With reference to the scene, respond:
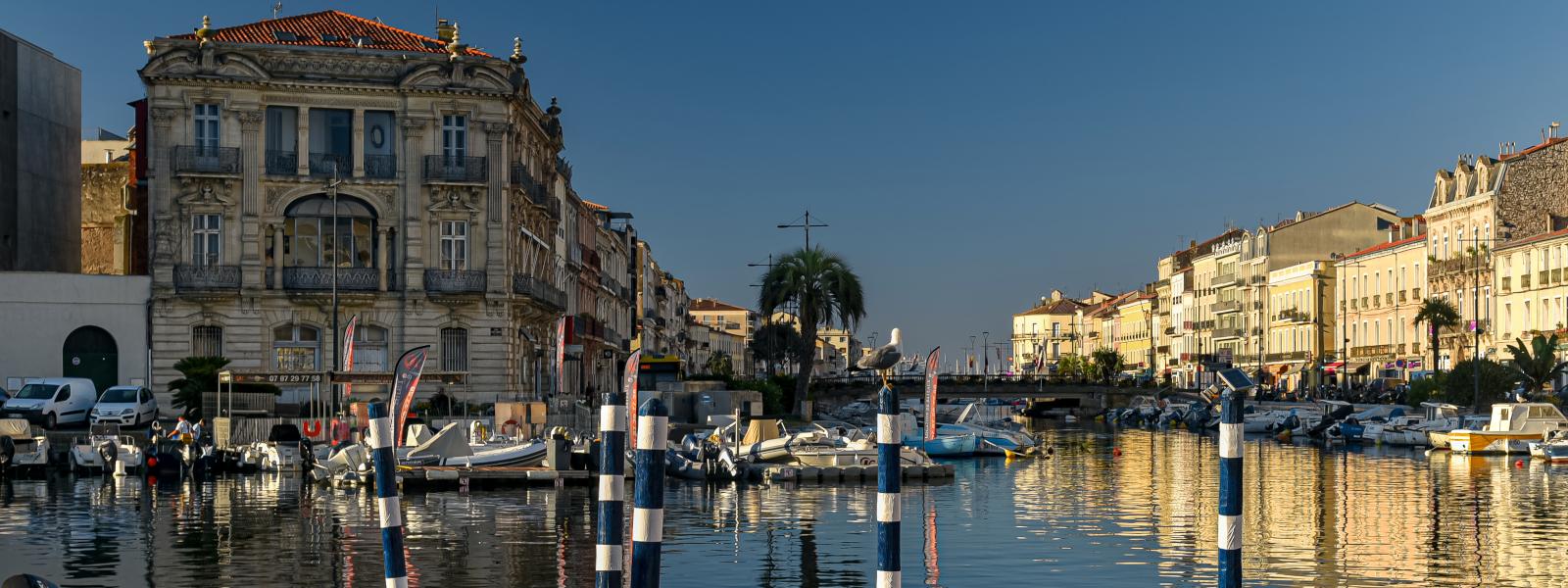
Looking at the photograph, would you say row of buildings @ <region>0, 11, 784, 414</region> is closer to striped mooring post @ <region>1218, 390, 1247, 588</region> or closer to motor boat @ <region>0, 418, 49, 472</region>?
motor boat @ <region>0, 418, 49, 472</region>

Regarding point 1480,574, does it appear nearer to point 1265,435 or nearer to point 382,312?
point 382,312

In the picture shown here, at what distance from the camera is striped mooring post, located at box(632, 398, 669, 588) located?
33.6 ft

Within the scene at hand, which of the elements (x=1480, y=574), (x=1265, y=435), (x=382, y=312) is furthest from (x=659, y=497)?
(x=1265, y=435)

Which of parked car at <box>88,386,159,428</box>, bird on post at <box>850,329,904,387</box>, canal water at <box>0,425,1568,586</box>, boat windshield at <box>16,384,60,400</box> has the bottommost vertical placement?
canal water at <box>0,425,1568,586</box>

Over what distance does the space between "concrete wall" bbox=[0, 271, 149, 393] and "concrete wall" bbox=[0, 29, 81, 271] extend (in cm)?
872

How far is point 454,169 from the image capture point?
222 feet

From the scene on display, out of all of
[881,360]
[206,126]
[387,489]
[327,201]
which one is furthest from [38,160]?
[387,489]

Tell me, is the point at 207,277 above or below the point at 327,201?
below

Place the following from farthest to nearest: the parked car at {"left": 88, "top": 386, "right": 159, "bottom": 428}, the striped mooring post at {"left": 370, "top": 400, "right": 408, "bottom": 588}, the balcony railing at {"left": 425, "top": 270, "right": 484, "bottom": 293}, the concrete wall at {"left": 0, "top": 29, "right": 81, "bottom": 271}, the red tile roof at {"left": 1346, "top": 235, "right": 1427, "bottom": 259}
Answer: the red tile roof at {"left": 1346, "top": 235, "right": 1427, "bottom": 259} → the concrete wall at {"left": 0, "top": 29, "right": 81, "bottom": 271} → the balcony railing at {"left": 425, "top": 270, "right": 484, "bottom": 293} → the parked car at {"left": 88, "top": 386, "right": 159, "bottom": 428} → the striped mooring post at {"left": 370, "top": 400, "right": 408, "bottom": 588}

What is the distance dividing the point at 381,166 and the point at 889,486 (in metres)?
58.6

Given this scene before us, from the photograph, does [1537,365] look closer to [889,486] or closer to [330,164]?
[330,164]

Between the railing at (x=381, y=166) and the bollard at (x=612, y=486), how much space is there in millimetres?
58081

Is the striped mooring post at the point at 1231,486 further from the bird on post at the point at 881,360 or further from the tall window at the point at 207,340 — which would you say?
the tall window at the point at 207,340

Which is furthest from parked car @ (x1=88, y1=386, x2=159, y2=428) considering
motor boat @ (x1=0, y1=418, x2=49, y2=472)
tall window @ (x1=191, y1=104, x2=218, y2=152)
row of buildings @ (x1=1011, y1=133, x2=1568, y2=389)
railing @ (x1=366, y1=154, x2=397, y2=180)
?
row of buildings @ (x1=1011, y1=133, x2=1568, y2=389)
